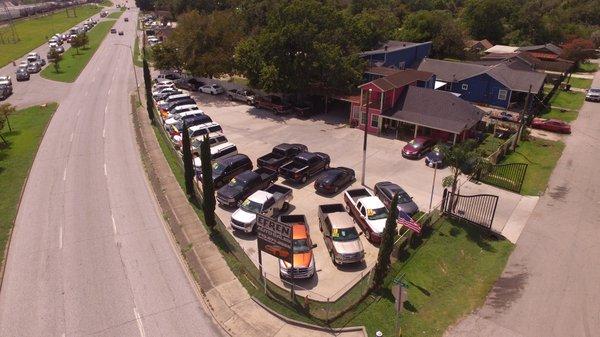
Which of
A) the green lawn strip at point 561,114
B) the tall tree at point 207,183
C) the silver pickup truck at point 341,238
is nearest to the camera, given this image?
the silver pickup truck at point 341,238

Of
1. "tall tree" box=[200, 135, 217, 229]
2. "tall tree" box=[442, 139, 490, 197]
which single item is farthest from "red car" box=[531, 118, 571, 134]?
"tall tree" box=[200, 135, 217, 229]

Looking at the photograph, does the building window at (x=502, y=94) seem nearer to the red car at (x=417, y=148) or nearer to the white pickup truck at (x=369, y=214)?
the red car at (x=417, y=148)

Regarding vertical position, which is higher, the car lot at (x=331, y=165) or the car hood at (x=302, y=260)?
the car hood at (x=302, y=260)

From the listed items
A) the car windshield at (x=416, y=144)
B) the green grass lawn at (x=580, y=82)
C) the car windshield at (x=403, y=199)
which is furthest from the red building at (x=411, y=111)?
the green grass lawn at (x=580, y=82)

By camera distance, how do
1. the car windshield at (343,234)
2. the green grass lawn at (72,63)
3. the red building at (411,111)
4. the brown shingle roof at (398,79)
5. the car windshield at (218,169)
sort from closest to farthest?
1. the car windshield at (343,234)
2. the car windshield at (218,169)
3. the red building at (411,111)
4. the brown shingle roof at (398,79)
5. the green grass lawn at (72,63)

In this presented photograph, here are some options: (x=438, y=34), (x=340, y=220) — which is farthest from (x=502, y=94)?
(x=340, y=220)

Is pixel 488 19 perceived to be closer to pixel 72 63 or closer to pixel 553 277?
pixel 553 277

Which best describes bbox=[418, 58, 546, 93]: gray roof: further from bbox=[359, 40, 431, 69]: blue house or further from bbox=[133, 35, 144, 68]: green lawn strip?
bbox=[133, 35, 144, 68]: green lawn strip
